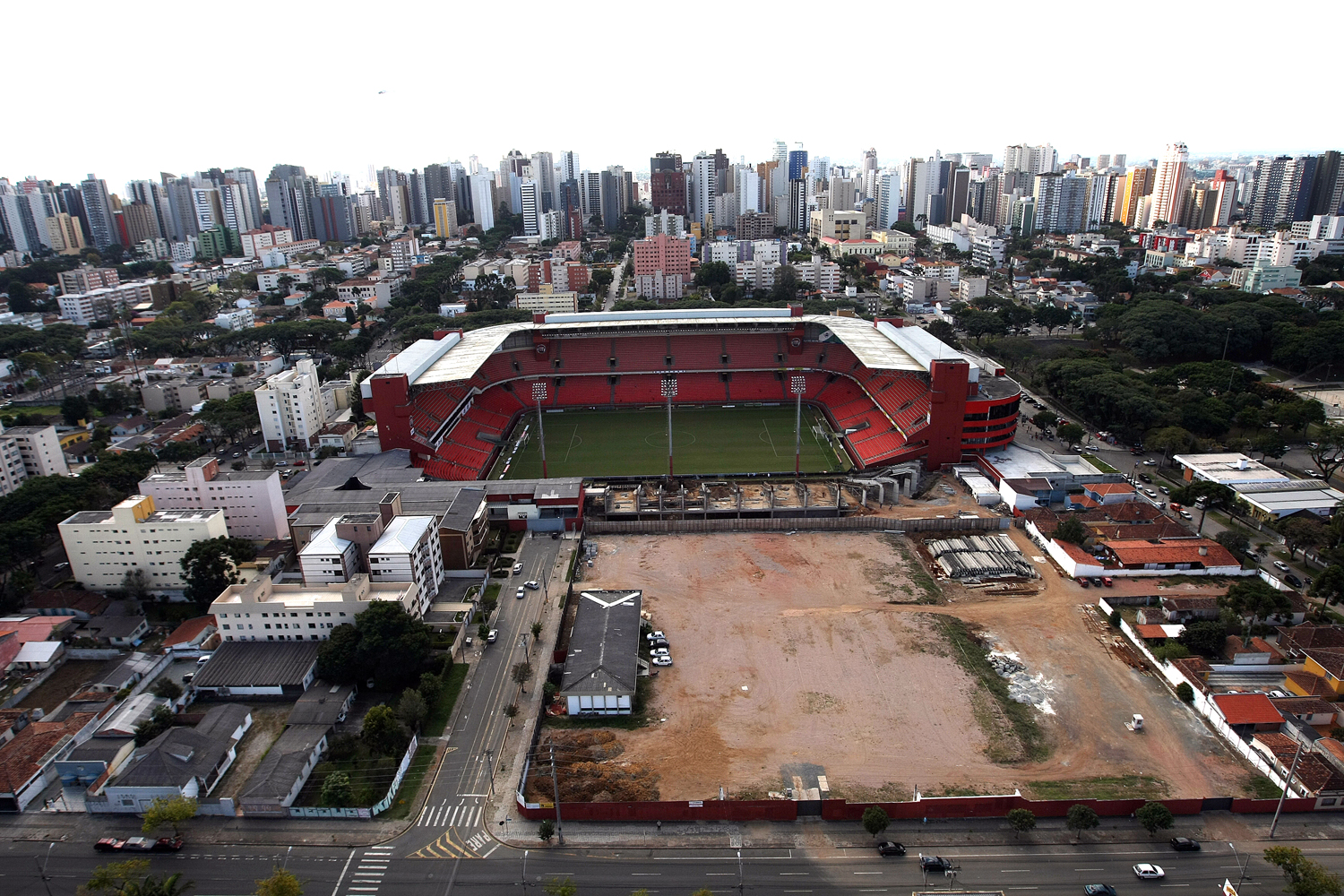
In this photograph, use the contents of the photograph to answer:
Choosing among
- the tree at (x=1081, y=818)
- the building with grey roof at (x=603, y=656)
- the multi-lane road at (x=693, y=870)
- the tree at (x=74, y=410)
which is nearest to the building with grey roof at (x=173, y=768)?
the multi-lane road at (x=693, y=870)

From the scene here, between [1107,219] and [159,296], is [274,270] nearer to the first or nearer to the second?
[159,296]

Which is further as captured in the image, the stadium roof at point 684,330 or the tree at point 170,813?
the stadium roof at point 684,330

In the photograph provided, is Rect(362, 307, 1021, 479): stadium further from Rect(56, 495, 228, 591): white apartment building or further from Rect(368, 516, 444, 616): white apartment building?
Rect(56, 495, 228, 591): white apartment building

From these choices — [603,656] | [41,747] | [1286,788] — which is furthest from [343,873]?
[1286,788]

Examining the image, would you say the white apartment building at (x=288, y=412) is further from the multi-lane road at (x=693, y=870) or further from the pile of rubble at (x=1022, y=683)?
the pile of rubble at (x=1022, y=683)

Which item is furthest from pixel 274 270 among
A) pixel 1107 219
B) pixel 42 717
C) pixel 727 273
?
pixel 1107 219
